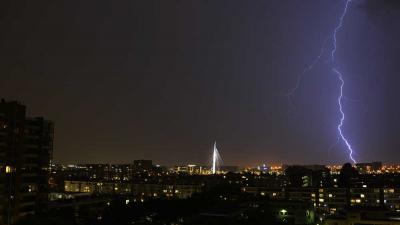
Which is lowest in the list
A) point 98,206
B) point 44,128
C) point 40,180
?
point 98,206

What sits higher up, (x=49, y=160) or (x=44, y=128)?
(x=44, y=128)

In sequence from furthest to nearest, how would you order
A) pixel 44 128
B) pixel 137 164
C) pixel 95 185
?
pixel 137 164, pixel 95 185, pixel 44 128

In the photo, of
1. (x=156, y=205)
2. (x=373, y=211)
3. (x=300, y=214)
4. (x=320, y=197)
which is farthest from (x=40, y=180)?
(x=320, y=197)

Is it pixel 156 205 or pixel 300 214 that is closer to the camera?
pixel 156 205

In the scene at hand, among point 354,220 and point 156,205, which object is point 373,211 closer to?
point 354,220

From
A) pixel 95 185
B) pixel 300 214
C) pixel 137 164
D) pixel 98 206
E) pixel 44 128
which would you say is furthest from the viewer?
pixel 137 164

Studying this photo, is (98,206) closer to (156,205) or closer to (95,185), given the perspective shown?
(156,205)
